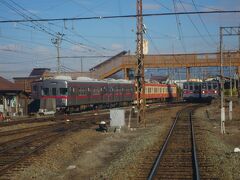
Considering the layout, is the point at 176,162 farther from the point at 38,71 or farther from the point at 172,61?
the point at 38,71

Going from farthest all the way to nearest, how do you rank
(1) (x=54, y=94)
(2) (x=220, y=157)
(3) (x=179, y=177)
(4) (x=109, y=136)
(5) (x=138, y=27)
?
(1) (x=54, y=94) → (5) (x=138, y=27) → (4) (x=109, y=136) → (2) (x=220, y=157) → (3) (x=179, y=177)

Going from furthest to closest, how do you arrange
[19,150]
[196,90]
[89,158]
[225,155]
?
[196,90] → [19,150] → [89,158] → [225,155]

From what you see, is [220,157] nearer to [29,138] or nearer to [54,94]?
[29,138]

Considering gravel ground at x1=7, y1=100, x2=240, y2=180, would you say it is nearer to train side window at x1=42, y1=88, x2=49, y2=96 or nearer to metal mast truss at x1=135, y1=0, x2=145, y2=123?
metal mast truss at x1=135, y1=0, x2=145, y2=123

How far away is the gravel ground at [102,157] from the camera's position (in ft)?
38.7

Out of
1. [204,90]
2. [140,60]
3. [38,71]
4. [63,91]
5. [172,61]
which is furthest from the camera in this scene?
[38,71]

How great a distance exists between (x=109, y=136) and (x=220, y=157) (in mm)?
8056

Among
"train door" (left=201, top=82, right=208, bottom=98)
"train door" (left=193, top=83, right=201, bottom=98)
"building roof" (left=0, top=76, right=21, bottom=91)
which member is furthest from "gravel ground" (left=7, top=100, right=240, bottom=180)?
"train door" (left=193, top=83, right=201, bottom=98)

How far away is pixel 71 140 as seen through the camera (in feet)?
62.7

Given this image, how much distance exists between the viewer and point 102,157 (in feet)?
49.3

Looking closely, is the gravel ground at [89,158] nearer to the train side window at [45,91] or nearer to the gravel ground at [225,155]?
the gravel ground at [225,155]

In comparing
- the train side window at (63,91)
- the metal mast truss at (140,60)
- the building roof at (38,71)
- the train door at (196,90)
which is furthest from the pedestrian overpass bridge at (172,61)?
the metal mast truss at (140,60)

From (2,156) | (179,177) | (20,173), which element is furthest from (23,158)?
(179,177)

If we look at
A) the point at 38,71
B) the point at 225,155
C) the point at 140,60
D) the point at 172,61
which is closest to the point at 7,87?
the point at 140,60
